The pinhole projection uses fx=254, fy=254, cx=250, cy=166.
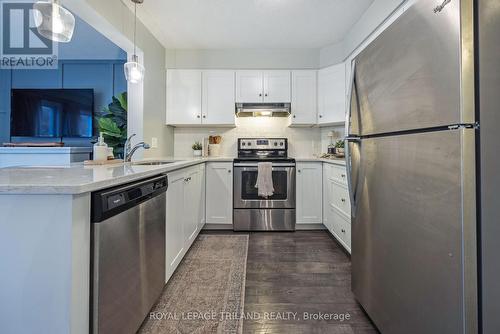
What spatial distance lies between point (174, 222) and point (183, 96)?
2065mm

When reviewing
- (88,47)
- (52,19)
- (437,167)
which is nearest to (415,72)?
(437,167)

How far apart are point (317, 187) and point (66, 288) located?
2.70m

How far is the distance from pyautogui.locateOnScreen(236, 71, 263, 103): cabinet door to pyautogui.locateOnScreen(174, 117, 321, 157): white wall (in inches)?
15.0

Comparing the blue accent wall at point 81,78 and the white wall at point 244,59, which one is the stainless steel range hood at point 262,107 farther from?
the blue accent wall at point 81,78

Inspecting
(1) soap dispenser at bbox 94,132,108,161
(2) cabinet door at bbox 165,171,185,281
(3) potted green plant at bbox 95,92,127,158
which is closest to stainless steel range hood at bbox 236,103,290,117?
(3) potted green plant at bbox 95,92,127,158

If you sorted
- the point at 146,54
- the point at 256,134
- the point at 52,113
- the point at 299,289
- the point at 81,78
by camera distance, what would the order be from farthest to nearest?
the point at 81,78 < the point at 52,113 < the point at 256,134 < the point at 146,54 < the point at 299,289

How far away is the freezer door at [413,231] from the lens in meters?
0.85

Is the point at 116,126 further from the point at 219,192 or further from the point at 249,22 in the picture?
the point at 249,22

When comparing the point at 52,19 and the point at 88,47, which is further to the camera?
the point at 88,47

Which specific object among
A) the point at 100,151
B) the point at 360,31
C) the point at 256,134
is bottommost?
the point at 100,151

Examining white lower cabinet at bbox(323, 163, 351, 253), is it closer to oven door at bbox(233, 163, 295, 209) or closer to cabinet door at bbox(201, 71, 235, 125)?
oven door at bbox(233, 163, 295, 209)

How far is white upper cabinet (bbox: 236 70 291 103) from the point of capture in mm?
3377

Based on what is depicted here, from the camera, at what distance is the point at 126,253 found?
1.12m

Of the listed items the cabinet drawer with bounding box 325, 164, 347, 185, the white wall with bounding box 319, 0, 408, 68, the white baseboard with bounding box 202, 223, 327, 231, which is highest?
the white wall with bounding box 319, 0, 408, 68
